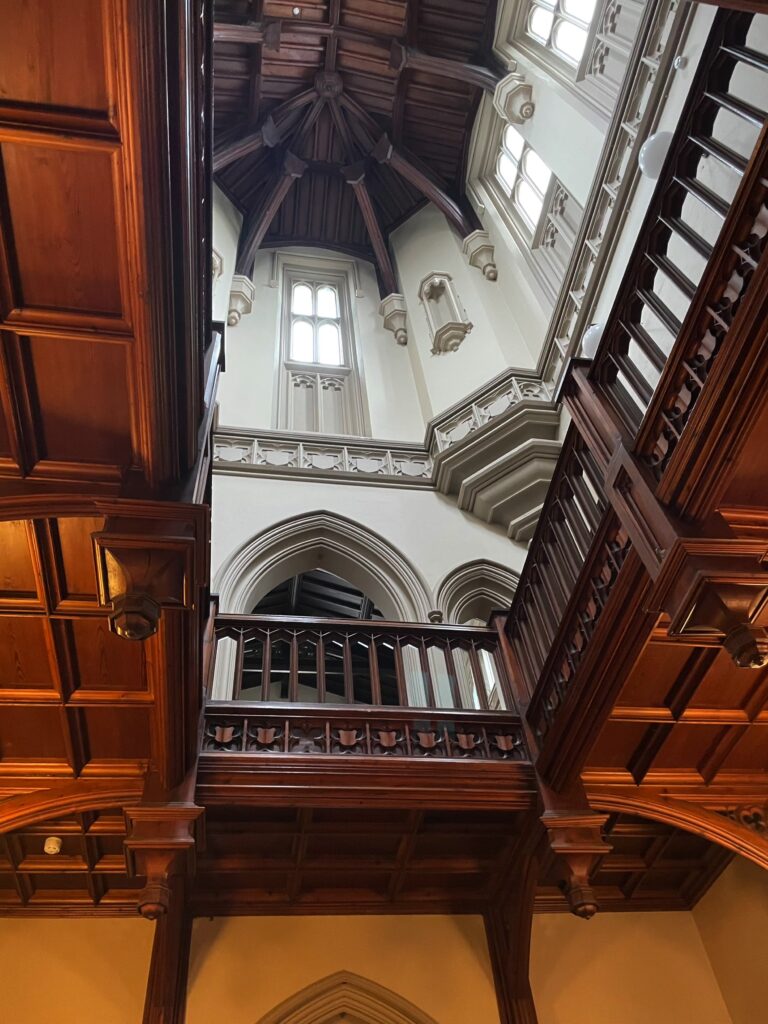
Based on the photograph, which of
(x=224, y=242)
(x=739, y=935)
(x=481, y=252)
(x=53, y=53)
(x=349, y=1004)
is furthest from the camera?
(x=224, y=242)

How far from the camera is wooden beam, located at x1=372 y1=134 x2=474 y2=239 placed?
1345 centimetres

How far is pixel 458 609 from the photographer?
8.27 m

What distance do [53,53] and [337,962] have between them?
203 inches

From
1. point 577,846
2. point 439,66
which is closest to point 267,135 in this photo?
point 439,66

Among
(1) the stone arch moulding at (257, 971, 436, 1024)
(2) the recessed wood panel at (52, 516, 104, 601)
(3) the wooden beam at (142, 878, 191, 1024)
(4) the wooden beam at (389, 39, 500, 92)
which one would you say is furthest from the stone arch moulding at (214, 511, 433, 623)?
(4) the wooden beam at (389, 39, 500, 92)

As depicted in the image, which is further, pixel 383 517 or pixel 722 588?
pixel 383 517

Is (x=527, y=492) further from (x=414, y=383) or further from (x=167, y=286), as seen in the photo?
(x=167, y=286)

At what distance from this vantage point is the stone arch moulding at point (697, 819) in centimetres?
450

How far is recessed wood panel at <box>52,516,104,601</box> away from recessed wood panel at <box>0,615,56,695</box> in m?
0.26

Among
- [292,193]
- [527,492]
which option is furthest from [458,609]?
[292,193]

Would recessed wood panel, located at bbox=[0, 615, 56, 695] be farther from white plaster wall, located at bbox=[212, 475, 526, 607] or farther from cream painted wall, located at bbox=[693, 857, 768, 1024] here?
cream painted wall, located at bbox=[693, 857, 768, 1024]

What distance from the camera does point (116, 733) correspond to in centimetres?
438

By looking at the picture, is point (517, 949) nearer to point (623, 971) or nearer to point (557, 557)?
point (623, 971)

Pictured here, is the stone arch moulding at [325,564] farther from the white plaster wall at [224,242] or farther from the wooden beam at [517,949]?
the white plaster wall at [224,242]
